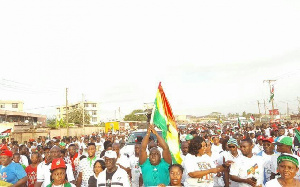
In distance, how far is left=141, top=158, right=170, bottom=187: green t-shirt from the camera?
4379mm

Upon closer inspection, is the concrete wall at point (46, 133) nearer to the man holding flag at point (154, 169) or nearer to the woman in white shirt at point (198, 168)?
the man holding flag at point (154, 169)

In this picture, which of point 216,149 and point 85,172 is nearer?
point 85,172

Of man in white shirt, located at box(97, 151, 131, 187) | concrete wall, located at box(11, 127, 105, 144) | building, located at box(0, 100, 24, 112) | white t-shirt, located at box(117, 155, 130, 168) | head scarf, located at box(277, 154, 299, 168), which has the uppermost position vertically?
building, located at box(0, 100, 24, 112)

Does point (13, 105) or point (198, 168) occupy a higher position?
point (13, 105)

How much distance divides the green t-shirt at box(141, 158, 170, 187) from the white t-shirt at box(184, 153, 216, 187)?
38 cm

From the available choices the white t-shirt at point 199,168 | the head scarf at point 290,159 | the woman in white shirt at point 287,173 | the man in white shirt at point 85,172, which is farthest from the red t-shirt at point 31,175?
the head scarf at point 290,159

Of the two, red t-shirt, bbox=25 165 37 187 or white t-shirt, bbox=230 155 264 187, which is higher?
white t-shirt, bbox=230 155 264 187

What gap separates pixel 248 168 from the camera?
4316mm

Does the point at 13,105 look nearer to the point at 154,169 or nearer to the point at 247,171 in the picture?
the point at 154,169

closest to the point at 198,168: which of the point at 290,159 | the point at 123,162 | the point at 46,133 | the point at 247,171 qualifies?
the point at 247,171

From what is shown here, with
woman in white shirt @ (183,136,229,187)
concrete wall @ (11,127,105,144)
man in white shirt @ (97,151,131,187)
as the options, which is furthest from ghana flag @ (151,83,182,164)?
concrete wall @ (11,127,105,144)

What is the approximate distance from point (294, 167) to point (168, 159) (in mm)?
1921

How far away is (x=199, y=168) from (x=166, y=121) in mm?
1433

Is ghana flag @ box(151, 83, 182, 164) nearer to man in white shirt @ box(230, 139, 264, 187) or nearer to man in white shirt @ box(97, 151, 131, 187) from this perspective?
man in white shirt @ box(230, 139, 264, 187)
